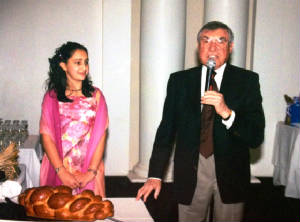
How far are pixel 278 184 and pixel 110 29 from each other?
3.22 metres

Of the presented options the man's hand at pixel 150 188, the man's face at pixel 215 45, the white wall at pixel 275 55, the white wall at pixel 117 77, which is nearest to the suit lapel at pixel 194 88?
the man's face at pixel 215 45

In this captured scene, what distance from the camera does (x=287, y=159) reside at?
18.2 feet

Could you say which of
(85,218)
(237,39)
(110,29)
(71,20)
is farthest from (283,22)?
(85,218)

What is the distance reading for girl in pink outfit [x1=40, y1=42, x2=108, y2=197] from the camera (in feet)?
6.96

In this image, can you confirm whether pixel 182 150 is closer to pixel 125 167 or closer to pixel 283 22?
pixel 125 167

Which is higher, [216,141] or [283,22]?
[283,22]

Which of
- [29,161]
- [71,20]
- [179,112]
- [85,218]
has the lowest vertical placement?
[29,161]

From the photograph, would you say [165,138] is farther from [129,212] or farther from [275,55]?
[275,55]

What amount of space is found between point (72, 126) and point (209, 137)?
706mm

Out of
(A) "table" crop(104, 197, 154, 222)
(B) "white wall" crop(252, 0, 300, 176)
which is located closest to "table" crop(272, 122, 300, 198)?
(B) "white wall" crop(252, 0, 300, 176)

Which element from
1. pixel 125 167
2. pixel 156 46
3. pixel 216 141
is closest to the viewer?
pixel 216 141

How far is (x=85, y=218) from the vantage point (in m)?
1.45

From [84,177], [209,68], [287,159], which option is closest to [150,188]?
[84,177]

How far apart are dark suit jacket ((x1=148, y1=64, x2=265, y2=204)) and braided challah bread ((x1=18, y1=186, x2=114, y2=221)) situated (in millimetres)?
483
